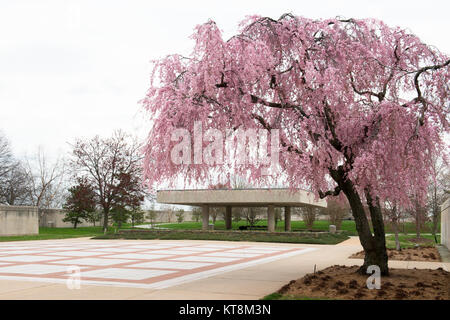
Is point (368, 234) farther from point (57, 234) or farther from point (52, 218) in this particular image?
point (52, 218)

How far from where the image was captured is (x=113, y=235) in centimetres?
3666

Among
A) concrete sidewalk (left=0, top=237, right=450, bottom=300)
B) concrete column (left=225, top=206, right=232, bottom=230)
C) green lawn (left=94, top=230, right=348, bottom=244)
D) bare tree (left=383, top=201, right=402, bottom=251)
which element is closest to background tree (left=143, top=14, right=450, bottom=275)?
concrete sidewalk (left=0, top=237, right=450, bottom=300)

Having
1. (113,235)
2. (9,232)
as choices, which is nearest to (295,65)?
(113,235)

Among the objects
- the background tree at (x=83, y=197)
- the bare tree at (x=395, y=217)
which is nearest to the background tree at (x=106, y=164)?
the background tree at (x=83, y=197)

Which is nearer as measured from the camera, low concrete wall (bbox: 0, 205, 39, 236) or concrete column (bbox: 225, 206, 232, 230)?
low concrete wall (bbox: 0, 205, 39, 236)

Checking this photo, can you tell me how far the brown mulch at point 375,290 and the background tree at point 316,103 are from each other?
0.90m

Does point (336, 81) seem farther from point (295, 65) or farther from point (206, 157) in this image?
point (206, 157)

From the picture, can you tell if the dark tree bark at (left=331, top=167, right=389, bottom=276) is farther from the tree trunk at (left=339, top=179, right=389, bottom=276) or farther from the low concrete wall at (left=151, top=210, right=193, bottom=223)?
the low concrete wall at (left=151, top=210, right=193, bottom=223)

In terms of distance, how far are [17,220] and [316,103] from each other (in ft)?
122

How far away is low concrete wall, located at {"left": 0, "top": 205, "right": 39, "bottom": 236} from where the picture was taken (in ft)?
129

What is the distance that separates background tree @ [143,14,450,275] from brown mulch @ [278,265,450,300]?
35.3 inches

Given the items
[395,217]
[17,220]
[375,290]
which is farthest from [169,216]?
[375,290]

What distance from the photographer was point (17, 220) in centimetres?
4062
